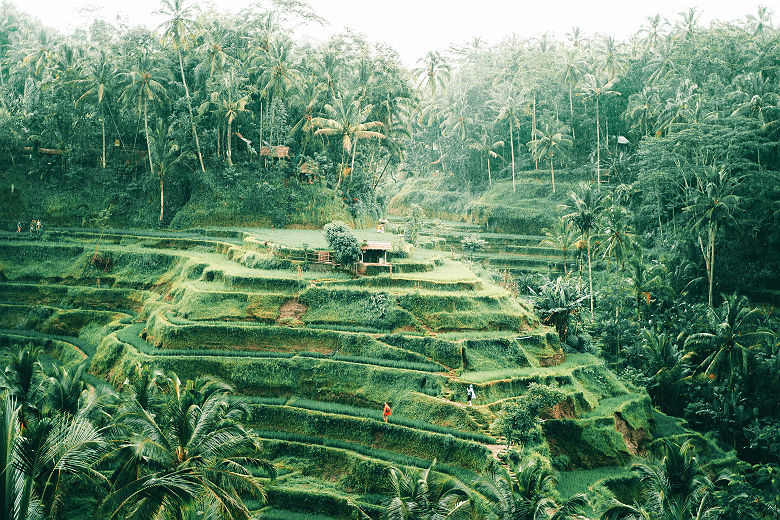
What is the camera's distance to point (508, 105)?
199 ft

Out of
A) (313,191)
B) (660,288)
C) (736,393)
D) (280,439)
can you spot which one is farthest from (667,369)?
(313,191)

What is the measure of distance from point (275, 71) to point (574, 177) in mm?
30092

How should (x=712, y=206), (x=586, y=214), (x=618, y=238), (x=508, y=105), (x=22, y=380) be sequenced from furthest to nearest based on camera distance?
(x=508, y=105) < (x=586, y=214) < (x=618, y=238) < (x=712, y=206) < (x=22, y=380)

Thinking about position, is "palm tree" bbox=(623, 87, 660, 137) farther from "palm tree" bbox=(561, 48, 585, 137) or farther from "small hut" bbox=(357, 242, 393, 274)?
"small hut" bbox=(357, 242, 393, 274)

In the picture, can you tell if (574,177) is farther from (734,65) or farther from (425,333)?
(425,333)

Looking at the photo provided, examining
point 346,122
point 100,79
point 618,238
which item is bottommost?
point 618,238

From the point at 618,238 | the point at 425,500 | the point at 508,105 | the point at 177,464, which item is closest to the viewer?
the point at 177,464

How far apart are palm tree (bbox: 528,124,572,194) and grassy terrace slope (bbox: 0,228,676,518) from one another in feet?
87.4

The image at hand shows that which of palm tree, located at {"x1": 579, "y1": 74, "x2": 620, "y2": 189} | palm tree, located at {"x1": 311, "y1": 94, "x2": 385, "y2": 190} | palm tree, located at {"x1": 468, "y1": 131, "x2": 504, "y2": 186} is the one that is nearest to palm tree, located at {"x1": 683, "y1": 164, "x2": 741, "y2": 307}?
palm tree, located at {"x1": 579, "y1": 74, "x2": 620, "y2": 189}

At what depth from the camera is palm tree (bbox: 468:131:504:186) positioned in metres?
62.7

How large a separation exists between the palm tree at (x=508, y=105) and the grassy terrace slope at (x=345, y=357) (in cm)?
2895

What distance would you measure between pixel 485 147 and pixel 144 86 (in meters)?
33.5

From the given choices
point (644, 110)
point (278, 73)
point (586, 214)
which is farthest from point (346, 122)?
point (644, 110)

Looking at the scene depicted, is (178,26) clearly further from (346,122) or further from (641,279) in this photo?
(641,279)
